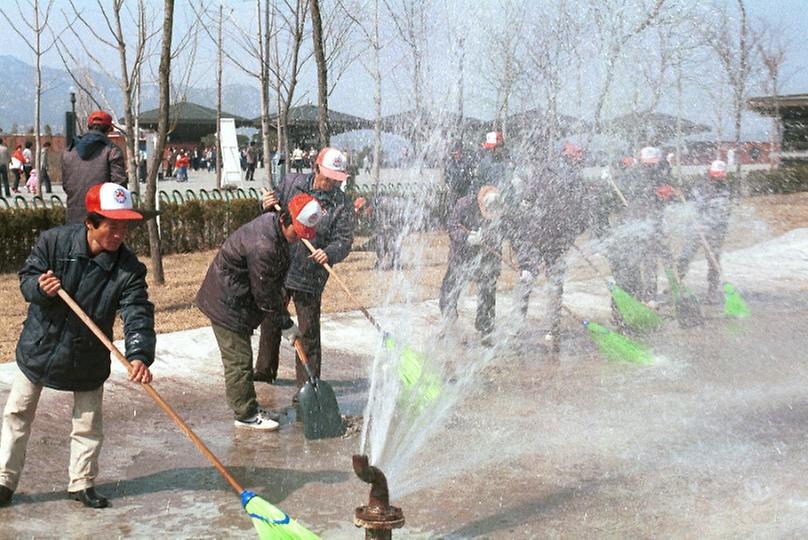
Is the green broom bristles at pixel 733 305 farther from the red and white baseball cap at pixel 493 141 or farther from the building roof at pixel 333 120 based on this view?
the building roof at pixel 333 120

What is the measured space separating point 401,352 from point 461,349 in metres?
1.95

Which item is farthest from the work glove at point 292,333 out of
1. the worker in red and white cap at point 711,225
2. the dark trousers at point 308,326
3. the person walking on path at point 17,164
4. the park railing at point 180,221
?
the person walking on path at point 17,164

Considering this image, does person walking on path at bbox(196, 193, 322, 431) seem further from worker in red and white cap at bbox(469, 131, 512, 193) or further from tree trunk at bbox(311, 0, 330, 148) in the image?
tree trunk at bbox(311, 0, 330, 148)

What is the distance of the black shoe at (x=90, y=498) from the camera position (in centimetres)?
511

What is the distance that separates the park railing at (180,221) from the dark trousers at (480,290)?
2.59 meters

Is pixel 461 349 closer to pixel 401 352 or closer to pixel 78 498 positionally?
pixel 401 352

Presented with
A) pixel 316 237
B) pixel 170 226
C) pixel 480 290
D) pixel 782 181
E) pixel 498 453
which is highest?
pixel 782 181

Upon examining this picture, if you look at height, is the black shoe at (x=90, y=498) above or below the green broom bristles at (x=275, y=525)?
below

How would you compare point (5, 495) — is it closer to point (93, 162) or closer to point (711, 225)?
point (93, 162)

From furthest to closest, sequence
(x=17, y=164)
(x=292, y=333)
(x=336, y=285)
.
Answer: (x=17, y=164)
(x=336, y=285)
(x=292, y=333)

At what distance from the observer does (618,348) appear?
926cm

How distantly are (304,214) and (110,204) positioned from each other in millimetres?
1489

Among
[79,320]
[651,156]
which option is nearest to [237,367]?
[79,320]

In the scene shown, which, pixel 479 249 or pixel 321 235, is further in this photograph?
pixel 479 249
